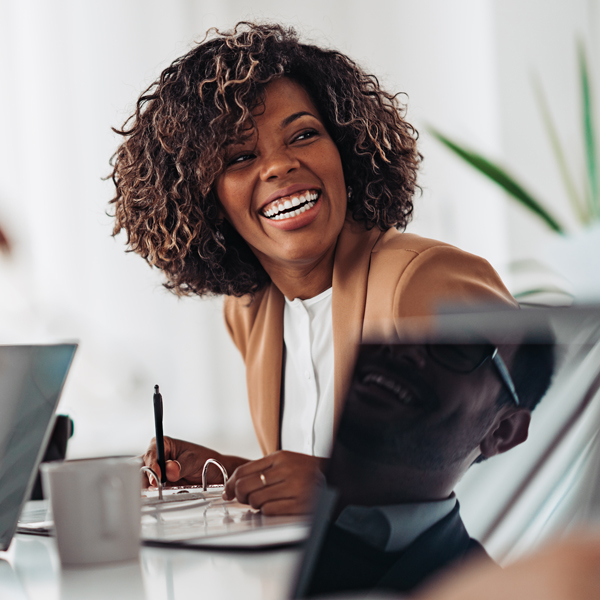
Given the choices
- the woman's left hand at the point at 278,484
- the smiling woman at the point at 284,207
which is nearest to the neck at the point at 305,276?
the smiling woman at the point at 284,207

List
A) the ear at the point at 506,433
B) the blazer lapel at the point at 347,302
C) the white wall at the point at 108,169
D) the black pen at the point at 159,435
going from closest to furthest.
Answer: the ear at the point at 506,433, the black pen at the point at 159,435, the blazer lapel at the point at 347,302, the white wall at the point at 108,169

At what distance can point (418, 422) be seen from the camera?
1.12ft

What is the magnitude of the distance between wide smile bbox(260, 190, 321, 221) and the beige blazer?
0.11 metres

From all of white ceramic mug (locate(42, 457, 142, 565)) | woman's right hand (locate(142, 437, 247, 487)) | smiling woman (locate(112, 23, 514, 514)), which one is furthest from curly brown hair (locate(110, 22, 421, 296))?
white ceramic mug (locate(42, 457, 142, 565))

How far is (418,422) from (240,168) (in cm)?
101

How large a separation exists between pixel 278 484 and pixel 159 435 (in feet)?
1.05

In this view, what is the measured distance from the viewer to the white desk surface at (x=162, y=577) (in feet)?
1.46

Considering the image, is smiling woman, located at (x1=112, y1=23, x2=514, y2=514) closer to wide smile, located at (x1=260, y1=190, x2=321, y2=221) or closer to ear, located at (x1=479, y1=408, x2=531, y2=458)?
wide smile, located at (x1=260, y1=190, x2=321, y2=221)

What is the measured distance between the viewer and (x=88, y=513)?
52cm

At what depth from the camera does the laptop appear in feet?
1.92

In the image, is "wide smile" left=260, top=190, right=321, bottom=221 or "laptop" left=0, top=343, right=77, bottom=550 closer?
"laptop" left=0, top=343, right=77, bottom=550

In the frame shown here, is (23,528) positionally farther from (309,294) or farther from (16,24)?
(16,24)

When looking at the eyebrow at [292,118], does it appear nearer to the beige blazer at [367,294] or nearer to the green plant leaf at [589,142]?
the beige blazer at [367,294]

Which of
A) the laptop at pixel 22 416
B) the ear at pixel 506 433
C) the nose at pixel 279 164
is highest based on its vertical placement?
the nose at pixel 279 164
